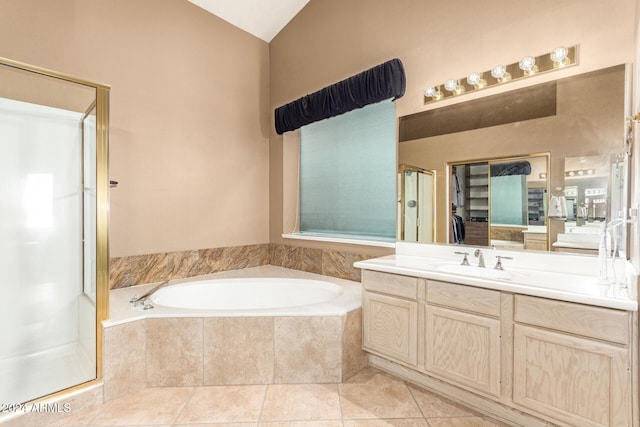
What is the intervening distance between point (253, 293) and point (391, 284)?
1.42 m

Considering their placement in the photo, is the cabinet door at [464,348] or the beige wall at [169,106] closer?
the cabinet door at [464,348]

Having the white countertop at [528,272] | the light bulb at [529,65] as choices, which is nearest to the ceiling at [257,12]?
the light bulb at [529,65]

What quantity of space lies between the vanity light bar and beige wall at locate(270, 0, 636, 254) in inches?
1.6

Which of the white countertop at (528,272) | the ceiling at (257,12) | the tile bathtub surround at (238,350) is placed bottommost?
the tile bathtub surround at (238,350)

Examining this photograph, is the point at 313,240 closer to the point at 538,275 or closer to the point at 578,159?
the point at 538,275

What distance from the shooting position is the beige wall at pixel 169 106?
2367 mm

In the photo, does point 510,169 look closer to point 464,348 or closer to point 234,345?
point 464,348

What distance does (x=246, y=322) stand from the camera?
6.78ft

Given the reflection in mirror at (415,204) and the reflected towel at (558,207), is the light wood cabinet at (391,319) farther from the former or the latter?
the reflected towel at (558,207)

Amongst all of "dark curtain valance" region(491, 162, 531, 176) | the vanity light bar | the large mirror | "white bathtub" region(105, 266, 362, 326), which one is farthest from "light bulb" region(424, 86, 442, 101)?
"white bathtub" region(105, 266, 362, 326)

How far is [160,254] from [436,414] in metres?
2.44

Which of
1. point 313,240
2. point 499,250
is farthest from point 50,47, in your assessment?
point 499,250

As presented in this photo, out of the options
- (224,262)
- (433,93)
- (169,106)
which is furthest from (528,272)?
(169,106)

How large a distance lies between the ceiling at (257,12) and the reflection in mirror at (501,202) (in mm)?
2414
